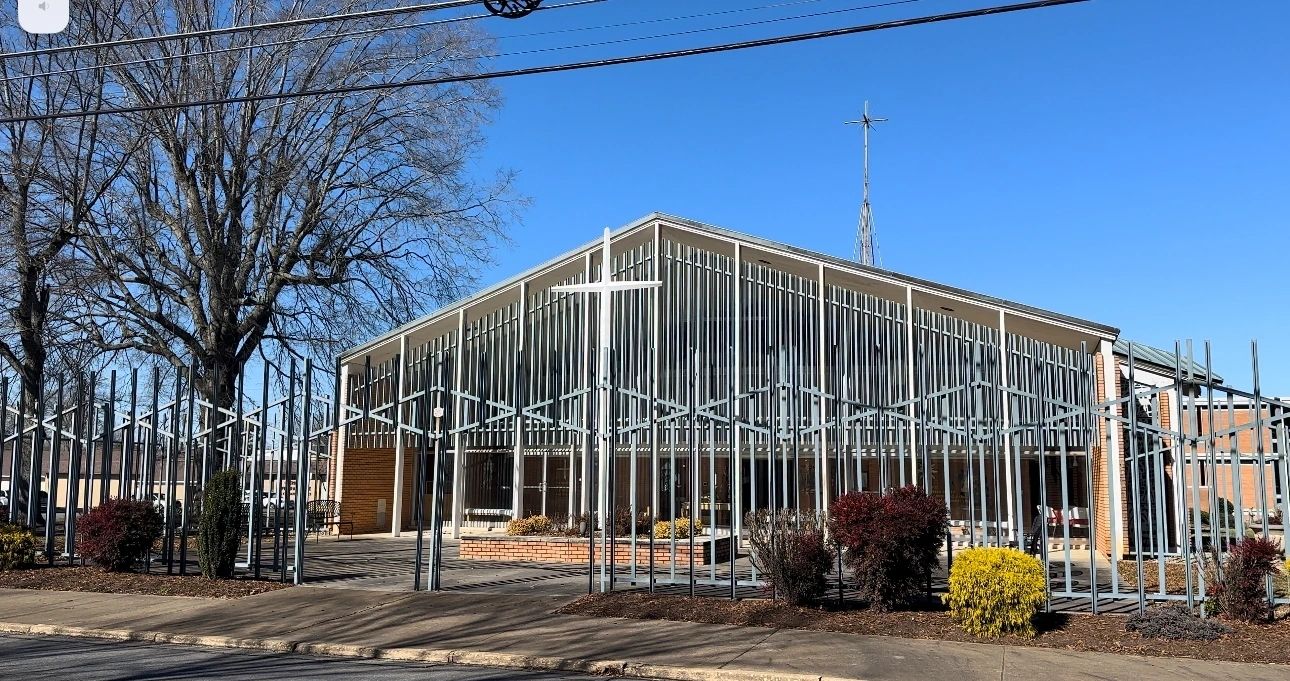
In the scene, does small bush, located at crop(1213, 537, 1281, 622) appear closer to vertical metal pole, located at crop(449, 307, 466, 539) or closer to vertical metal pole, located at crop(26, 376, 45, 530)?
vertical metal pole, located at crop(26, 376, 45, 530)

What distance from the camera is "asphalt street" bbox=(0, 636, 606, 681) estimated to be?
30.6ft

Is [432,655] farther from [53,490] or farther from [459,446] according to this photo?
[459,446]

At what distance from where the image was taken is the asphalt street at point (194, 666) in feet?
30.6

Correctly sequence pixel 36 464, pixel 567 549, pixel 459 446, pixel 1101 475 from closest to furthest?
1. pixel 36 464
2. pixel 567 549
3. pixel 1101 475
4. pixel 459 446

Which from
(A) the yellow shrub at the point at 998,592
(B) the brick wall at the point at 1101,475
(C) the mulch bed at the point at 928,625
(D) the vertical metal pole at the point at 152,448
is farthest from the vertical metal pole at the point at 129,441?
(B) the brick wall at the point at 1101,475

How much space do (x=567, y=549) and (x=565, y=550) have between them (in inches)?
1.7

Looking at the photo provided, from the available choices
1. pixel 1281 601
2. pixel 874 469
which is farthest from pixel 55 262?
pixel 1281 601

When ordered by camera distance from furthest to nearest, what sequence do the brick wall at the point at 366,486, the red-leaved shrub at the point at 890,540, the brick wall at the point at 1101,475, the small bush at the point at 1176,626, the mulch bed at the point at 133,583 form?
the brick wall at the point at 366,486 < the brick wall at the point at 1101,475 < the mulch bed at the point at 133,583 < the red-leaved shrub at the point at 890,540 < the small bush at the point at 1176,626

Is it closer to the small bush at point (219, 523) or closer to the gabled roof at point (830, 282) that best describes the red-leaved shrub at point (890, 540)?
the small bush at point (219, 523)

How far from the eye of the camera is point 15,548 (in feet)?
55.0

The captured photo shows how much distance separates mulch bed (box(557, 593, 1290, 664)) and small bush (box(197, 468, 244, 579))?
→ 18.4 ft

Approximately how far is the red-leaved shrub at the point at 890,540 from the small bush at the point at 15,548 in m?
12.7

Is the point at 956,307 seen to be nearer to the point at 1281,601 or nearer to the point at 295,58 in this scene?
the point at 1281,601

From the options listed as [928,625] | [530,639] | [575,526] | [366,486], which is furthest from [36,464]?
[928,625]
